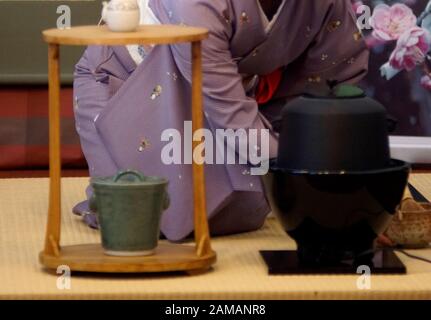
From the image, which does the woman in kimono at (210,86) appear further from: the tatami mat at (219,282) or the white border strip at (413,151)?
the white border strip at (413,151)

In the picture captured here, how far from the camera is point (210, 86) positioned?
2736 millimetres

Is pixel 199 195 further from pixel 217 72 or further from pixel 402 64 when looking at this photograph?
pixel 402 64

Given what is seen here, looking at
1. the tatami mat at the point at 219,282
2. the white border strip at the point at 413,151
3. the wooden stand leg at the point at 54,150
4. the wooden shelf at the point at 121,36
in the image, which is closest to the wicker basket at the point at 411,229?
the tatami mat at the point at 219,282

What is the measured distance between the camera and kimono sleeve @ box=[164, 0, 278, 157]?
273 centimetres

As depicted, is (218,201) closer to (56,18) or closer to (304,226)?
(304,226)

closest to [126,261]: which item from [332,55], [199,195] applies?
[199,195]

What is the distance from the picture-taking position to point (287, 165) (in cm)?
251

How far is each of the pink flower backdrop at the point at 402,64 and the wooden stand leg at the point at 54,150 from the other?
1.76 m

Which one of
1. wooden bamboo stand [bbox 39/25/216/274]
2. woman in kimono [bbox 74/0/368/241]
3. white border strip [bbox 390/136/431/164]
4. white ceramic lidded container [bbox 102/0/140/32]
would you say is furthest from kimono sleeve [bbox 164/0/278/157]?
white border strip [bbox 390/136/431/164]

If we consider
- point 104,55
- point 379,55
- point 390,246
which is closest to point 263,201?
point 390,246

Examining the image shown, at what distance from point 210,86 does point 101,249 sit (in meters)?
0.45

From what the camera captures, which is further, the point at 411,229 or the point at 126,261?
the point at 411,229

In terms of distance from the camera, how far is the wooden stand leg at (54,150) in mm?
2443
